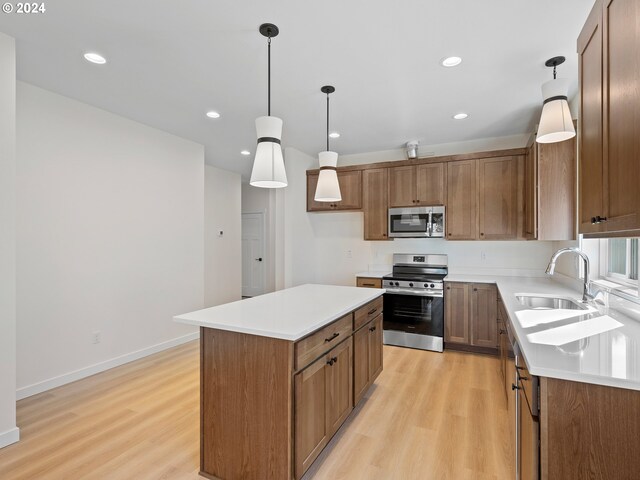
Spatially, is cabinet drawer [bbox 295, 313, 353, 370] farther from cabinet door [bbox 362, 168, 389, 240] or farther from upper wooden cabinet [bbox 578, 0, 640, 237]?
cabinet door [bbox 362, 168, 389, 240]

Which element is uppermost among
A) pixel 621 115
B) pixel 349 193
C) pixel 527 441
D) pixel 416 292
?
pixel 349 193

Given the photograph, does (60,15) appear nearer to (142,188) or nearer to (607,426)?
(142,188)

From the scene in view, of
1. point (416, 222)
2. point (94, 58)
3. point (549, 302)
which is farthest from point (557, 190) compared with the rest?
point (94, 58)

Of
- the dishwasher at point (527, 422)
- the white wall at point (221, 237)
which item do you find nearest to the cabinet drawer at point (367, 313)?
the dishwasher at point (527, 422)

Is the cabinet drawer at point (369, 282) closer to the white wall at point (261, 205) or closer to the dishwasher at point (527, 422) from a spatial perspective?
the dishwasher at point (527, 422)

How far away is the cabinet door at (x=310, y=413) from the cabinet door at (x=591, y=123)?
59.4 inches

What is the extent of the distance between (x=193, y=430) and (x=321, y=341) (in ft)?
4.13

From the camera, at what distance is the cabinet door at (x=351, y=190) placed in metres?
4.68

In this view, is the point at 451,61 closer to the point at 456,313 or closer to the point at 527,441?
the point at 527,441

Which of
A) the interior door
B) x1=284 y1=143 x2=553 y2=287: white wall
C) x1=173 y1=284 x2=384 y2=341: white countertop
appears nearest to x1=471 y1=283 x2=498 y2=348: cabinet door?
x1=284 y1=143 x2=553 y2=287: white wall

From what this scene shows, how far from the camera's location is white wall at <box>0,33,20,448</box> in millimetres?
2139

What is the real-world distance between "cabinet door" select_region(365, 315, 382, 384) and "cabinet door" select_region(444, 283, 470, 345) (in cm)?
133

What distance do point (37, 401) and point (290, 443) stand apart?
98.1 inches

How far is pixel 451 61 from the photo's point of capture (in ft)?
7.89
